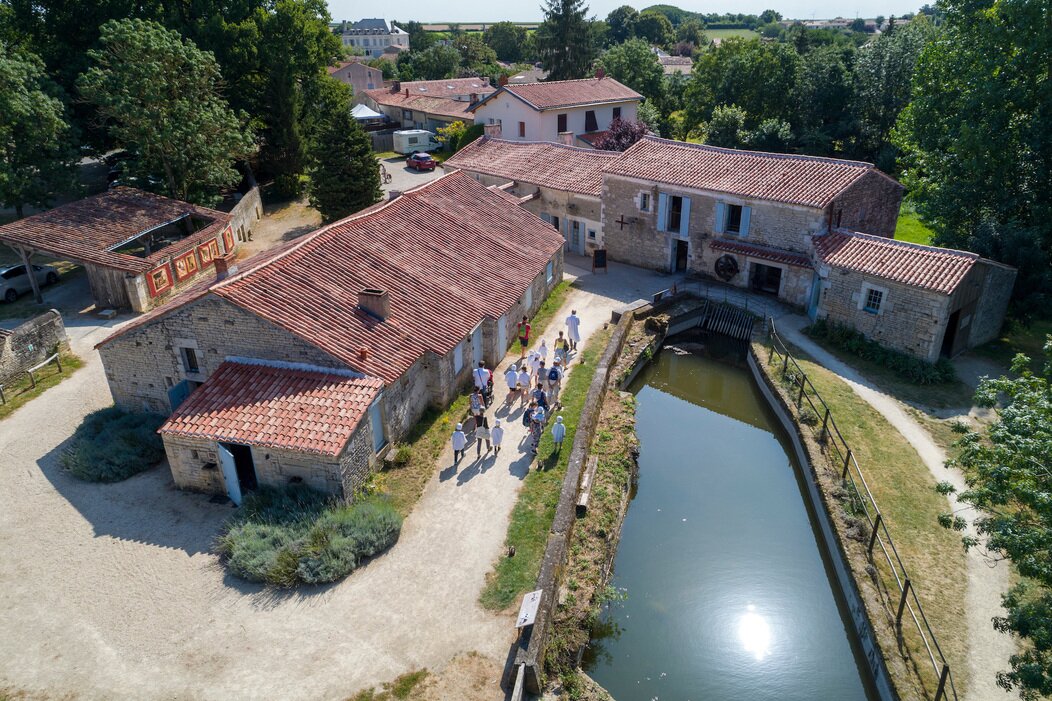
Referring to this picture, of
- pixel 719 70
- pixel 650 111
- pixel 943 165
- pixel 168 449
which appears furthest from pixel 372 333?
pixel 719 70

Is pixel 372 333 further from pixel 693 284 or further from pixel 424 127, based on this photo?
pixel 424 127

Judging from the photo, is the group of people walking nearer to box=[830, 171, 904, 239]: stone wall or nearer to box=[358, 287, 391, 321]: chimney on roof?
box=[358, 287, 391, 321]: chimney on roof

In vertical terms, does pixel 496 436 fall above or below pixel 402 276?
below

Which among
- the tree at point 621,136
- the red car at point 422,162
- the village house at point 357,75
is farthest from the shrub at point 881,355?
the village house at point 357,75

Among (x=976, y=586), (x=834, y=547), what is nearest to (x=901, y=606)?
(x=976, y=586)

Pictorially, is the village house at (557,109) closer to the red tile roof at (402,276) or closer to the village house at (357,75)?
the red tile roof at (402,276)

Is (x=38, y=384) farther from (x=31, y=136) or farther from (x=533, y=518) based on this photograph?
(x=533, y=518)
